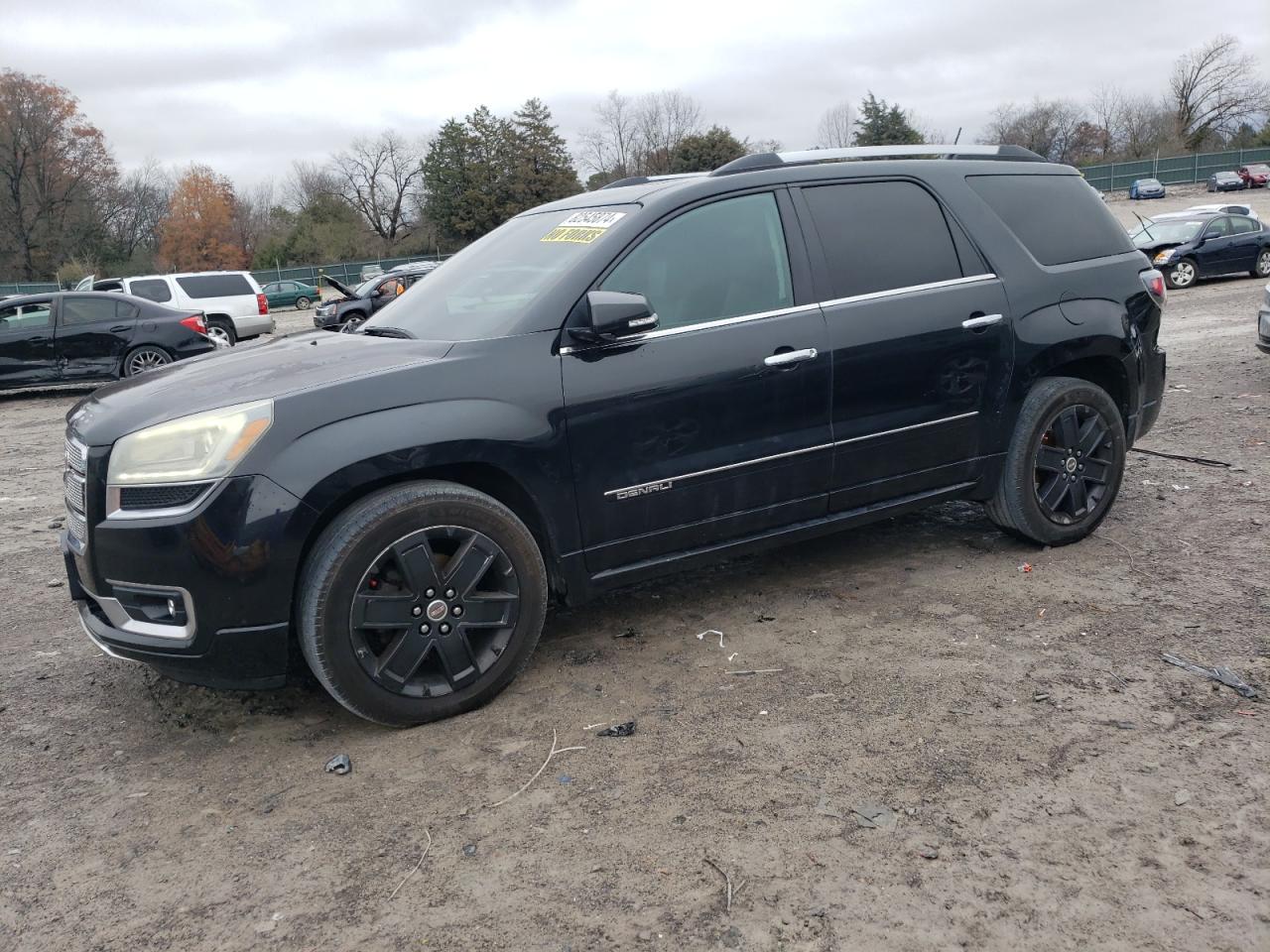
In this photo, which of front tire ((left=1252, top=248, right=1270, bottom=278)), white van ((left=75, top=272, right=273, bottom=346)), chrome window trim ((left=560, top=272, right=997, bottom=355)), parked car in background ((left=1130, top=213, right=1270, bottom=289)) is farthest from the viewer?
white van ((left=75, top=272, right=273, bottom=346))

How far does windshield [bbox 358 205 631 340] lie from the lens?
12.6 feet

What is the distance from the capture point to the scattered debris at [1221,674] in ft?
11.3

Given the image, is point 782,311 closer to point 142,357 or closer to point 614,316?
point 614,316

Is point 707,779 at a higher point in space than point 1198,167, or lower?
lower

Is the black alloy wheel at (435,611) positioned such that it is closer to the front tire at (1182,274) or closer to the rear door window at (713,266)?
the rear door window at (713,266)

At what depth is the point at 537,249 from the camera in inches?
165

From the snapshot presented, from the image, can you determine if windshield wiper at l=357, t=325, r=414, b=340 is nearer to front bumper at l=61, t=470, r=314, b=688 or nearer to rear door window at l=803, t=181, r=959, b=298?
front bumper at l=61, t=470, r=314, b=688

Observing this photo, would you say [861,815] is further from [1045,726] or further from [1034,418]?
[1034,418]

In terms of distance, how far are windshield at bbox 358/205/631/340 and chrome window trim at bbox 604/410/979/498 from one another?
683mm

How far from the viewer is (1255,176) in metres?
57.5

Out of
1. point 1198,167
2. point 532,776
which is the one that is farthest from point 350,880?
point 1198,167

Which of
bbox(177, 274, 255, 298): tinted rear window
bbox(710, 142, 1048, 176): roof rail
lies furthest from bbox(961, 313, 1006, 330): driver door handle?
bbox(177, 274, 255, 298): tinted rear window

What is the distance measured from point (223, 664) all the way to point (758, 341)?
7.41 ft

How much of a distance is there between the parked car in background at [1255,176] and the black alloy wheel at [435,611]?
220ft
